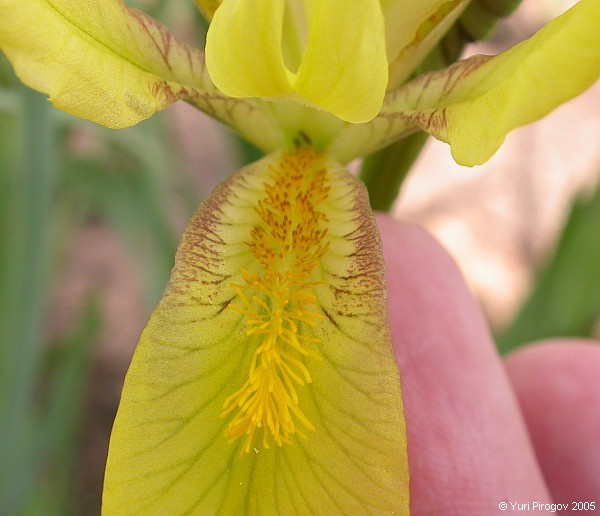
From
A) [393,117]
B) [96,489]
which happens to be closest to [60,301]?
[96,489]

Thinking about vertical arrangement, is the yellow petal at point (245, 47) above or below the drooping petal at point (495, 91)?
above

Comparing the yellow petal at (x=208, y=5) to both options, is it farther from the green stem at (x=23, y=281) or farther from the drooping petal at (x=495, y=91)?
the green stem at (x=23, y=281)

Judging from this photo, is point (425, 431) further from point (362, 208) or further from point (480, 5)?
point (480, 5)

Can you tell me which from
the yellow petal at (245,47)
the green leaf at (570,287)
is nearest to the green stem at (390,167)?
the yellow petal at (245,47)

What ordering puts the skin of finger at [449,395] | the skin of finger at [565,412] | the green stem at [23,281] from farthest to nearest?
the skin of finger at [565,412], the green stem at [23,281], the skin of finger at [449,395]

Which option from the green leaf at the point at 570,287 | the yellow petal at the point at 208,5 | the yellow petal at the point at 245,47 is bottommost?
the yellow petal at the point at 245,47
